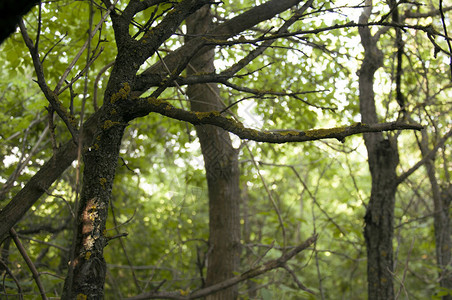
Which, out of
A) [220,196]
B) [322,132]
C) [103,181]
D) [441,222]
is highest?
[441,222]

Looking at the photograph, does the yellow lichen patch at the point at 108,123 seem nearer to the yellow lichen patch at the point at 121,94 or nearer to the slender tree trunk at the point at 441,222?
the yellow lichen patch at the point at 121,94

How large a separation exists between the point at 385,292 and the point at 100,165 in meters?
2.70

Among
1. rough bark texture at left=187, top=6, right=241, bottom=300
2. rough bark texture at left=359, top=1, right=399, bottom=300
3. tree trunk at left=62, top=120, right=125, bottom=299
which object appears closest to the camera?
tree trunk at left=62, top=120, right=125, bottom=299

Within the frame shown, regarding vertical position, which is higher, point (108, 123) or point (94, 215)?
point (108, 123)

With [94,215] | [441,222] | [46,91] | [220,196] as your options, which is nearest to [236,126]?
[94,215]

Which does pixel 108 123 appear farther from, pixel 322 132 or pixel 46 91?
pixel 322 132

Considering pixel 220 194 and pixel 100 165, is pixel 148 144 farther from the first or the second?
pixel 100 165

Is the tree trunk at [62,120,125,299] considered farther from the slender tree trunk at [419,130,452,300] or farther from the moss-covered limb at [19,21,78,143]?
the slender tree trunk at [419,130,452,300]

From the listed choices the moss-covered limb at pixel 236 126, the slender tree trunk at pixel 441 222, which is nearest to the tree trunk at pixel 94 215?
the moss-covered limb at pixel 236 126

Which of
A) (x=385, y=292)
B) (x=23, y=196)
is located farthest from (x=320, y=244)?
(x=23, y=196)

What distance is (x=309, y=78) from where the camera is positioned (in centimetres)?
487

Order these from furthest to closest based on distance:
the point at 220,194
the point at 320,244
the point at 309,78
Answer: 1. the point at 320,244
2. the point at 309,78
3. the point at 220,194

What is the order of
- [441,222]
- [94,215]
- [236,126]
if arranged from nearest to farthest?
[94,215]
[236,126]
[441,222]

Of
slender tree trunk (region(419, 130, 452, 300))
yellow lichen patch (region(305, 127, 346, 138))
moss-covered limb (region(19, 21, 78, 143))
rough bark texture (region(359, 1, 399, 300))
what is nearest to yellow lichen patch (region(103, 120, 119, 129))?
moss-covered limb (region(19, 21, 78, 143))
